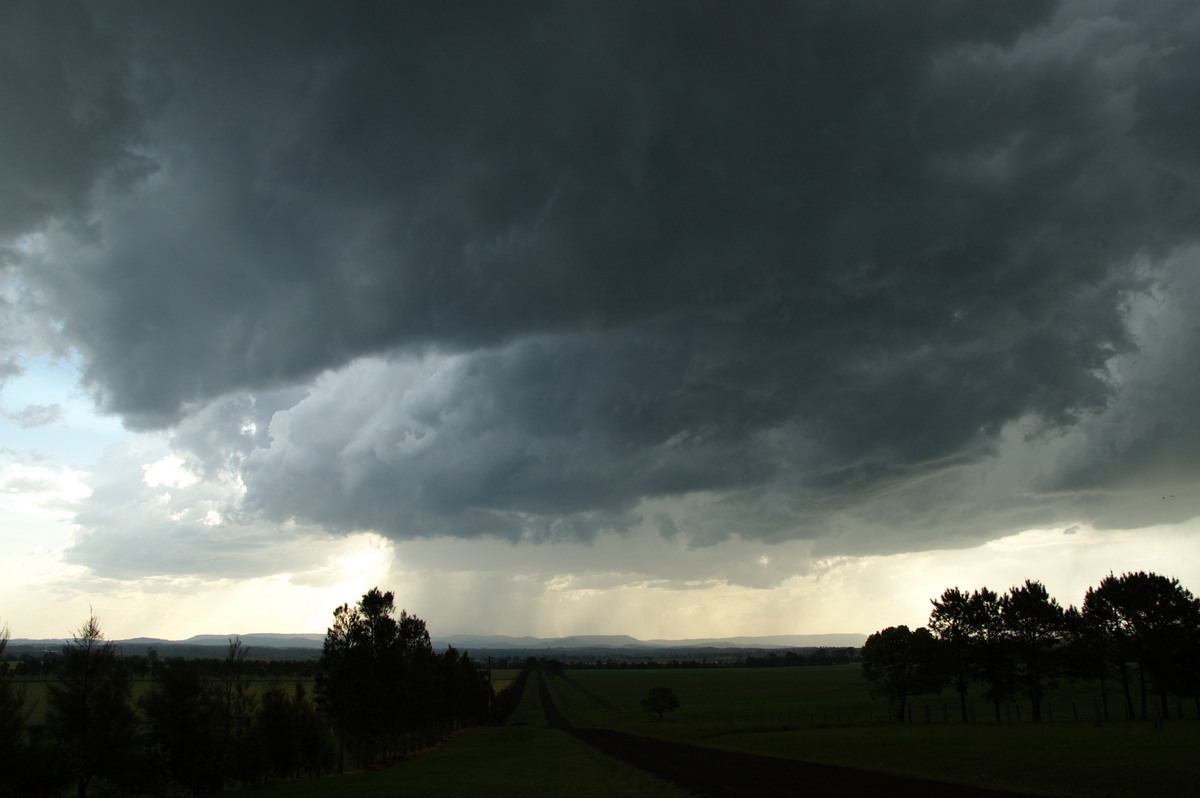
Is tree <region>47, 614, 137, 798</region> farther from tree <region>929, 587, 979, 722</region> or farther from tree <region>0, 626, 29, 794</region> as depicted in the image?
tree <region>929, 587, 979, 722</region>

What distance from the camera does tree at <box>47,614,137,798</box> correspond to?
39.2 metres

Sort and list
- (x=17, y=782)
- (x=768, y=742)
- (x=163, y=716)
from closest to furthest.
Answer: (x=17, y=782), (x=163, y=716), (x=768, y=742)

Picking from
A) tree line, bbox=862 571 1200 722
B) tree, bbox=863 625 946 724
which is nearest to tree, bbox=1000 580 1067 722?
tree line, bbox=862 571 1200 722

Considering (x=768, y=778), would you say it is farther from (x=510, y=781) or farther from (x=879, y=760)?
(x=510, y=781)

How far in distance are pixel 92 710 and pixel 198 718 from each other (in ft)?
26.7

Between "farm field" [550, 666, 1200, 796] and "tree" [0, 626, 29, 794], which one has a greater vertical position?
"tree" [0, 626, 29, 794]

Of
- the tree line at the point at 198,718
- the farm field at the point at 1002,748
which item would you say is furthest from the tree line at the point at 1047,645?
the tree line at the point at 198,718

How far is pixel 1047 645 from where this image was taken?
79500 mm

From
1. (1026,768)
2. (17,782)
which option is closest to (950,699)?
(1026,768)

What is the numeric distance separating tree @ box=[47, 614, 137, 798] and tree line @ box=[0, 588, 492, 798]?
6 cm

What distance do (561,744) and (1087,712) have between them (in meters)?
64.9

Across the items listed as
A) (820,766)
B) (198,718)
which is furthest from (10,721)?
(820,766)

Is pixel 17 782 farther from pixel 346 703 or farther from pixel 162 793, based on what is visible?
pixel 346 703

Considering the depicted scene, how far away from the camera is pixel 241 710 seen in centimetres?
5553
